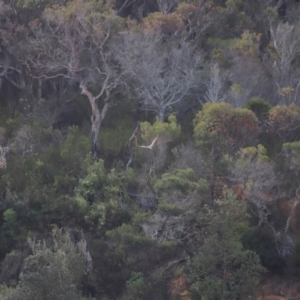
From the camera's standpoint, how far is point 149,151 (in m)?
25.1

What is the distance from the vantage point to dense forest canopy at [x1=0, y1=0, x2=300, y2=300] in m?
22.9

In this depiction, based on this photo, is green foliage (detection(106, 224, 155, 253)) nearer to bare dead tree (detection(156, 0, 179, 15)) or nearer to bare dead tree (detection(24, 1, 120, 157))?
bare dead tree (detection(24, 1, 120, 157))

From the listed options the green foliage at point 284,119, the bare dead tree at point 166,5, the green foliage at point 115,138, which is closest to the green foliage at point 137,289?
the green foliage at point 115,138

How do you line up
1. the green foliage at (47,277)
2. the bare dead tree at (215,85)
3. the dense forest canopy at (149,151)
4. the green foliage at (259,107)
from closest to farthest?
the green foliage at (47,277) < the dense forest canopy at (149,151) < the green foliage at (259,107) < the bare dead tree at (215,85)

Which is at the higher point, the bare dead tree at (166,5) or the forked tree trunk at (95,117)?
the bare dead tree at (166,5)

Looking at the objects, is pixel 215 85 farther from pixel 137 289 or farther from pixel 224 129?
pixel 137 289

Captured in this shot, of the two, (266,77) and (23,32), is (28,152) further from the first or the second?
(266,77)

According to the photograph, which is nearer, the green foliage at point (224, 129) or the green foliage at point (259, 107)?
the green foliage at point (224, 129)

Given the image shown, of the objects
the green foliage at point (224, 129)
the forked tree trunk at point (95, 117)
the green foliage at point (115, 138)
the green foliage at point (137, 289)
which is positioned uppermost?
the green foliage at point (224, 129)

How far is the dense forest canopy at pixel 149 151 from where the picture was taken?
22.9 metres

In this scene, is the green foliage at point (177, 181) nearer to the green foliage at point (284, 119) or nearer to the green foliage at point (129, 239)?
the green foliage at point (129, 239)

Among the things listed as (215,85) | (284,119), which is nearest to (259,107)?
(284,119)

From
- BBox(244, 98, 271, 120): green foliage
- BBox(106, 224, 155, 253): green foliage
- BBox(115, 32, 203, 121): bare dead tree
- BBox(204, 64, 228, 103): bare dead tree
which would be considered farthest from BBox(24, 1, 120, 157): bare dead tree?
BBox(244, 98, 271, 120): green foliage

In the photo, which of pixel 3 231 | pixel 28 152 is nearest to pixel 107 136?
pixel 28 152
